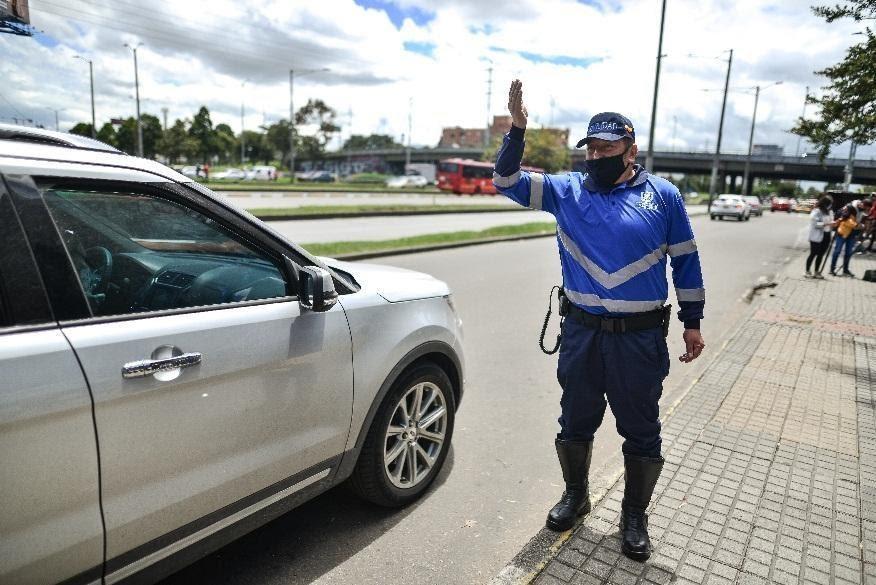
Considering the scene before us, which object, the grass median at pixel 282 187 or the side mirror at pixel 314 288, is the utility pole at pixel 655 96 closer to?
the grass median at pixel 282 187

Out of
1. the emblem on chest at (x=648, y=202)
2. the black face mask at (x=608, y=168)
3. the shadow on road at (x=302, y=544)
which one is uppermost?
the black face mask at (x=608, y=168)

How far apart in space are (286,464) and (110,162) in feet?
4.16

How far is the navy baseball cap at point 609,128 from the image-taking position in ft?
8.54

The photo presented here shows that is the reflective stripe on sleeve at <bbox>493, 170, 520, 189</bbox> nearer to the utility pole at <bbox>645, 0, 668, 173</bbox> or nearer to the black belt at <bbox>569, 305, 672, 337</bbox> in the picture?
the black belt at <bbox>569, 305, 672, 337</bbox>

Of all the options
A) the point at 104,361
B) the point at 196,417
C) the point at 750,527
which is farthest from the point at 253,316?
the point at 750,527

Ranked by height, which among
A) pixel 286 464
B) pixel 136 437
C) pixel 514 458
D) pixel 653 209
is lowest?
pixel 514 458

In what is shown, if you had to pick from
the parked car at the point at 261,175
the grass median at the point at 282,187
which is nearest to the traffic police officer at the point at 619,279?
the grass median at the point at 282,187

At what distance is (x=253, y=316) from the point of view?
7.24 feet

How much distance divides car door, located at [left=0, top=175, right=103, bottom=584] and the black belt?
1976 millimetres

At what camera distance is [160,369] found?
186cm

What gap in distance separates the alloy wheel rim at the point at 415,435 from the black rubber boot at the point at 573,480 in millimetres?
658

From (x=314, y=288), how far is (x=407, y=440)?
1.09 metres

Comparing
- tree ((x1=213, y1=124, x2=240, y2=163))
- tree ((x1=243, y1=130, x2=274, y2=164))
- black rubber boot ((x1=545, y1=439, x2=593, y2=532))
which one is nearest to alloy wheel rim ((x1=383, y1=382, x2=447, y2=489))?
black rubber boot ((x1=545, y1=439, x2=593, y2=532))

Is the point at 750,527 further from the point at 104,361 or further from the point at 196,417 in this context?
the point at 104,361
